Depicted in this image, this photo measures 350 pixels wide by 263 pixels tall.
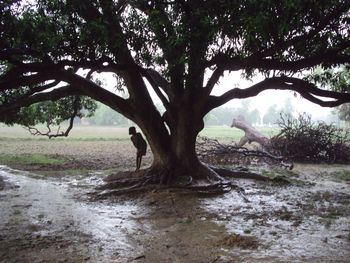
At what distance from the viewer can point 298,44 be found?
22.0 feet

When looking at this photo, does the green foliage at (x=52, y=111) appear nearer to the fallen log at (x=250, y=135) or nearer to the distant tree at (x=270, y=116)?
the fallen log at (x=250, y=135)

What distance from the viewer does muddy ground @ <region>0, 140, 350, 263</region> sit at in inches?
203

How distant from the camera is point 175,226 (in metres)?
6.54

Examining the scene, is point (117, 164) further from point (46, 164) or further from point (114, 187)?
point (114, 187)

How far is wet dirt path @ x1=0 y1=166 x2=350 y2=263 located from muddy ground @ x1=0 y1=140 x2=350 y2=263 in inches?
0.6

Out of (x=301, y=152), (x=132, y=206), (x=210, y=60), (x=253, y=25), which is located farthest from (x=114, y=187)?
(x=301, y=152)

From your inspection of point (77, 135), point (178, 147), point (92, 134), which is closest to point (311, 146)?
point (178, 147)

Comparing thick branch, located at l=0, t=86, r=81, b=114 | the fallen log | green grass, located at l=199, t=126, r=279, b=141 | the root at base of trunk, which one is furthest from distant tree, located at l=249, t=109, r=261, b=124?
thick branch, located at l=0, t=86, r=81, b=114

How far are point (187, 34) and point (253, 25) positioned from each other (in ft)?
3.98

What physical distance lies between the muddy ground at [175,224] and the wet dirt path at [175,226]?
1cm

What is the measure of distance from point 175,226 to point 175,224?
0.12m

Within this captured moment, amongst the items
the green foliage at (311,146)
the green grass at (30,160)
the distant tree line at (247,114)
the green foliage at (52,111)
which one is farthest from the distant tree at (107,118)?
the green foliage at (52,111)

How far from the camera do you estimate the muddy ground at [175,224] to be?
5.16m

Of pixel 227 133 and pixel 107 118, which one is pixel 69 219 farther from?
pixel 107 118
